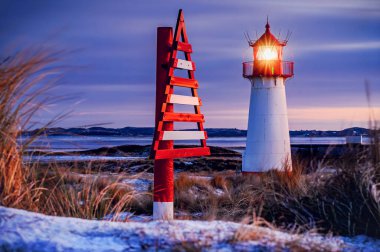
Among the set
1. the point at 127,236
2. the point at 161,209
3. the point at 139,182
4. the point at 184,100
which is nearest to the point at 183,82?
the point at 184,100

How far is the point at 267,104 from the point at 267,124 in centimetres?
62

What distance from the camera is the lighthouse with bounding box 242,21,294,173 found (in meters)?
18.9

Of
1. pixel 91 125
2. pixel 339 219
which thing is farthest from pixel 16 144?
pixel 339 219

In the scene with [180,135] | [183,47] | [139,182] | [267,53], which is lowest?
[139,182]

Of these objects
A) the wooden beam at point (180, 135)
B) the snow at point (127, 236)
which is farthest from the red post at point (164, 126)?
the snow at point (127, 236)

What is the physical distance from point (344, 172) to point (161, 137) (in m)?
3.17

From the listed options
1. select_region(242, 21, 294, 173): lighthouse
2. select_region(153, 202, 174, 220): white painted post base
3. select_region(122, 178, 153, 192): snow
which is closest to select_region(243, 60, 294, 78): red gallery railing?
select_region(242, 21, 294, 173): lighthouse

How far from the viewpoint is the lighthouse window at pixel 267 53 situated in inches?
740

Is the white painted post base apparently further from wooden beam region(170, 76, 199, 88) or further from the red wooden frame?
wooden beam region(170, 76, 199, 88)

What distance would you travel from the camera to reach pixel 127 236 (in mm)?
4203

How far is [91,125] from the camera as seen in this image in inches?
241

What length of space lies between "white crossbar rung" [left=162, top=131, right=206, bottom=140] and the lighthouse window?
963 cm

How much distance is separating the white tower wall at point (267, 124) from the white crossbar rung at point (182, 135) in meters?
9.61

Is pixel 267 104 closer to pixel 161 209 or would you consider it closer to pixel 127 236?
pixel 161 209
